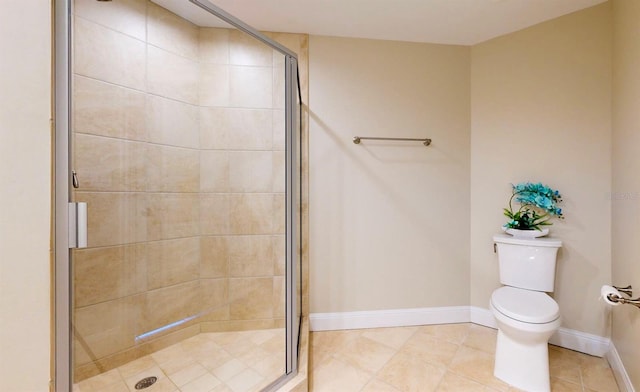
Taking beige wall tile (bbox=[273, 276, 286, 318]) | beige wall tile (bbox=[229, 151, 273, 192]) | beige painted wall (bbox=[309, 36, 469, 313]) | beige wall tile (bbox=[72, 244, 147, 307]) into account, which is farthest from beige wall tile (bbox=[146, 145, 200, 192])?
beige painted wall (bbox=[309, 36, 469, 313])

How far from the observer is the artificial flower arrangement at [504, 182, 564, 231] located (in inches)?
68.2

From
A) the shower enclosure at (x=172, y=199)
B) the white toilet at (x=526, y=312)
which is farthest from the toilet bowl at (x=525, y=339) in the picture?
the shower enclosure at (x=172, y=199)

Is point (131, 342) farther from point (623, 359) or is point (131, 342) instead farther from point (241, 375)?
point (623, 359)

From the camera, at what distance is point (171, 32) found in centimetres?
115

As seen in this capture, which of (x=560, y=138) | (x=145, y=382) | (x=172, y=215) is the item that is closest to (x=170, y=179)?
(x=172, y=215)

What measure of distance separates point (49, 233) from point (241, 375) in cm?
97

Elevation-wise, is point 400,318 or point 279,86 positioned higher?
point 279,86

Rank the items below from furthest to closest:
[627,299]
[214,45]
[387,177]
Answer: [387,177]
[214,45]
[627,299]

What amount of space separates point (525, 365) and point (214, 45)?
228 cm

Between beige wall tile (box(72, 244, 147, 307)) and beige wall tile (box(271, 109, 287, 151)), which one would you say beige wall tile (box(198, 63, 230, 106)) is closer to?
beige wall tile (box(271, 109, 287, 151))

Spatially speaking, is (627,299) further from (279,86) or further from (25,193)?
(25,193)

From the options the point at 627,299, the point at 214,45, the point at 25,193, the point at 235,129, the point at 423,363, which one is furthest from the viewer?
the point at 423,363

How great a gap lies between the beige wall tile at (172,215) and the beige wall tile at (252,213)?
0.19m

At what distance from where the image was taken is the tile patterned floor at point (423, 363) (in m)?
1.42
